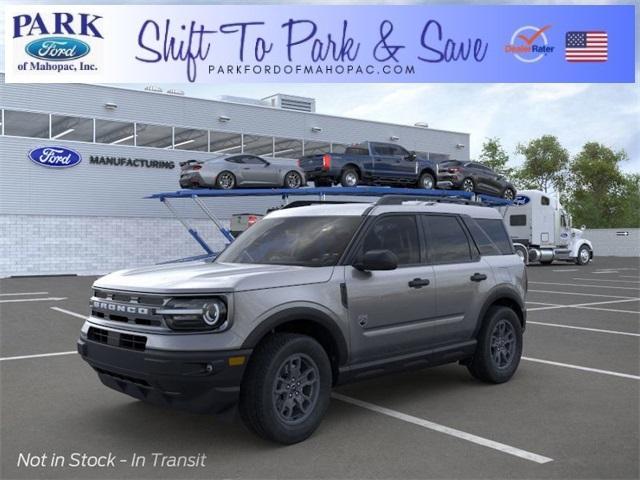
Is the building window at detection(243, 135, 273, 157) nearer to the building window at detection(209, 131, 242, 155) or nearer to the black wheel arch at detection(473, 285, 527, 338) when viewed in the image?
the building window at detection(209, 131, 242, 155)

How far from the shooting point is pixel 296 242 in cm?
568

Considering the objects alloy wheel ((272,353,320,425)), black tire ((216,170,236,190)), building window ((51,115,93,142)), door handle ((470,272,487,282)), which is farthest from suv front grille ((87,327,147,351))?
building window ((51,115,93,142))

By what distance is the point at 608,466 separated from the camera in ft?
14.0

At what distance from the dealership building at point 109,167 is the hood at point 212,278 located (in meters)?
24.0

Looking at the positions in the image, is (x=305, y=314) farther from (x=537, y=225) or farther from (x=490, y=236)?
(x=537, y=225)

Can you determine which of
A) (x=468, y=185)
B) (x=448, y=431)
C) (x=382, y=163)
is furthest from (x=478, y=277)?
(x=468, y=185)

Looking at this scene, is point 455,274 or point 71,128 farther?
point 71,128

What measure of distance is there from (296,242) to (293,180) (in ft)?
63.6

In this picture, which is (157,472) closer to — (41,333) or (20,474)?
(20,474)

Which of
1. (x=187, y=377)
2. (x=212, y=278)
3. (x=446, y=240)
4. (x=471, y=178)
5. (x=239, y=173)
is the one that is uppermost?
(x=239, y=173)

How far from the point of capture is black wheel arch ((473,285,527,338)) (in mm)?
6523

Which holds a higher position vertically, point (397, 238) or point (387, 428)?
point (397, 238)

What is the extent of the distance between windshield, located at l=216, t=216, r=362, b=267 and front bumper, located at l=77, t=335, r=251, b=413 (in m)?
1.23

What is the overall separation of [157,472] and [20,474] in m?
0.91
